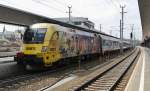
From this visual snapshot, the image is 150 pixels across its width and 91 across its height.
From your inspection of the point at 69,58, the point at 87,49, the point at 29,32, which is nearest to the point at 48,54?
the point at 29,32

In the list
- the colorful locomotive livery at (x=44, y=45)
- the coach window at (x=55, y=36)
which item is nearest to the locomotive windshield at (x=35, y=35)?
the colorful locomotive livery at (x=44, y=45)

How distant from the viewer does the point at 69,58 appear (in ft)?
79.7

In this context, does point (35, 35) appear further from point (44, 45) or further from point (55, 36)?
point (55, 36)

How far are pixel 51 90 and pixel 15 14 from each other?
11.5 m

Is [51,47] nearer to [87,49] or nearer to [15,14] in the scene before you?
[15,14]

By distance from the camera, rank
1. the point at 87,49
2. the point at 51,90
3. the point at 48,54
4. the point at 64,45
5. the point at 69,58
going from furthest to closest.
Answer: the point at 87,49, the point at 69,58, the point at 64,45, the point at 48,54, the point at 51,90

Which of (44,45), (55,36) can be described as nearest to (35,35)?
(44,45)

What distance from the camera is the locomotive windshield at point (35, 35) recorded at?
20.0 meters

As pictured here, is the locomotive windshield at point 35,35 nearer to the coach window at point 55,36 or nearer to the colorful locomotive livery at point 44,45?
the colorful locomotive livery at point 44,45

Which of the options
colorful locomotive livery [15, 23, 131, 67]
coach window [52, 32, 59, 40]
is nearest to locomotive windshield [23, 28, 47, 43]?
colorful locomotive livery [15, 23, 131, 67]

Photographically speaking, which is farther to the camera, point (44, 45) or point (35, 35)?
point (35, 35)

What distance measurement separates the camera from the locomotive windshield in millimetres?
20016

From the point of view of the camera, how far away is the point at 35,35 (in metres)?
20.3

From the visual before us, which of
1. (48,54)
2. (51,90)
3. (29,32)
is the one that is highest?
(29,32)
